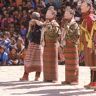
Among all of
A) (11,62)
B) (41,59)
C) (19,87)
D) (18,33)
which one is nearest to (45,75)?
(41,59)

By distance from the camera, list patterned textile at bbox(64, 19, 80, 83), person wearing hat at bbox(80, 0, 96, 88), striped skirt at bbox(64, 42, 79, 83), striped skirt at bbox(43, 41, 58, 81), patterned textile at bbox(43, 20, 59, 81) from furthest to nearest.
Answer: striped skirt at bbox(43, 41, 58, 81) < patterned textile at bbox(43, 20, 59, 81) < striped skirt at bbox(64, 42, 79, 83) < patterned textile at bbox(64, 19, 80, 83) < person wearing hat at bbox(80, 0, 96, 88)

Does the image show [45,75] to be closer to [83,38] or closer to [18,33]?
[83,38]

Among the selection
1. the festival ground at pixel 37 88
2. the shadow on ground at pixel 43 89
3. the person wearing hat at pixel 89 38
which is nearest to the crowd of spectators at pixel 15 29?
the festival ground at pixel 37 88

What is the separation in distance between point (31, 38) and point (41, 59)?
558 millimetres

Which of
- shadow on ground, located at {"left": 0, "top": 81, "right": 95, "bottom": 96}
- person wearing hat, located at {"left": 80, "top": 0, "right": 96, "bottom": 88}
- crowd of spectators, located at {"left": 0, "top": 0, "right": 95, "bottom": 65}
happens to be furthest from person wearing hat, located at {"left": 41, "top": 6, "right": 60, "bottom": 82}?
crowd of spectators, located at {"left": 0, "top": 0, "right": 95, "bottom": 65}

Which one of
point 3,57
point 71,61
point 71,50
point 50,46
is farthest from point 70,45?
point 3,57

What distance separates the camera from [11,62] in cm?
1880

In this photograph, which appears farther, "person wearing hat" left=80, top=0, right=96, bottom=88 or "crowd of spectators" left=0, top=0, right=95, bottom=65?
"crowd of spectators" left=0, top=0, right=95, bottom=65

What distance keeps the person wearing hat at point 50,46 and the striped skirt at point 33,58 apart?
0.23 m

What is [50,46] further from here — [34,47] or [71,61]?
[71,61]

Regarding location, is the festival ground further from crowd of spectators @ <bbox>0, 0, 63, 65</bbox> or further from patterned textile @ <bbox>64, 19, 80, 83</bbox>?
crowd of spectators @ <bbox>0, 0, 63, 65</bbox>

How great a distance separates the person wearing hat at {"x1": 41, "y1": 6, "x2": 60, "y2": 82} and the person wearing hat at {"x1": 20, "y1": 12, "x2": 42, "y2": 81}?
0.74 feet

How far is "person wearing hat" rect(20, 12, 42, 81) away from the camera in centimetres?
1259

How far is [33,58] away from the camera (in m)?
12.7
